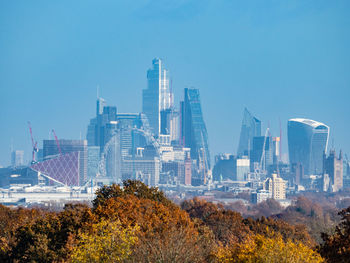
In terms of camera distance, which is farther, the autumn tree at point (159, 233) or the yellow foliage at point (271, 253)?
the autumn tree at point (159, 233)

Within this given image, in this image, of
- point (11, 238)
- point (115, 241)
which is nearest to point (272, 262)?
point (115, 241)

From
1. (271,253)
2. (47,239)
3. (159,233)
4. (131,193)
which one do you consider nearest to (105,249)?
(159,233)

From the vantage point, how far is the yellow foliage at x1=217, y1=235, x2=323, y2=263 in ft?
78.0

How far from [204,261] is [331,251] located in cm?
486

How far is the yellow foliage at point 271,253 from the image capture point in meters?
23.8

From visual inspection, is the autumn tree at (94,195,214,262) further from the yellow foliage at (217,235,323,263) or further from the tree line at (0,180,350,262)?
the yellow foliage at (217,235,323,263)

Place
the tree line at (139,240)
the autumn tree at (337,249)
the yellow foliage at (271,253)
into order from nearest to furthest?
the yellow foliage at (271,253), the autumn tree at (337,249), the tree line at (139,240)

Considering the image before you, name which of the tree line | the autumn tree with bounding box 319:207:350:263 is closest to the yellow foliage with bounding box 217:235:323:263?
the tree line

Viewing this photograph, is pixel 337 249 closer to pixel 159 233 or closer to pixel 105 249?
pixel 105 249

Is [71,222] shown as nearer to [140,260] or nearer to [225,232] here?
[140,260]

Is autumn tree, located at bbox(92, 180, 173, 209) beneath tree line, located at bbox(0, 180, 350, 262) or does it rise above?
above

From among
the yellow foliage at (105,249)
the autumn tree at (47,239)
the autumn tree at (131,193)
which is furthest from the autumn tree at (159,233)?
the autumn tree at (131,193)

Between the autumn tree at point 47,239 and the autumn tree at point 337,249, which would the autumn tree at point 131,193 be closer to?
the autumn tree at point 47,239

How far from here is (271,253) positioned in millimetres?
23781
